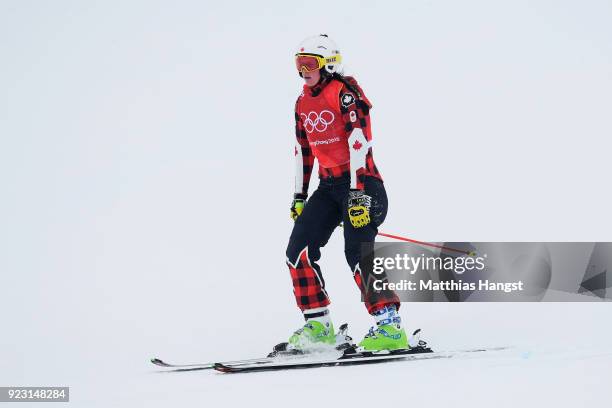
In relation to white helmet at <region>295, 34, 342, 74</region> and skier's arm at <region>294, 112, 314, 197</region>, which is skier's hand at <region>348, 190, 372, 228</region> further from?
white helmet at <region>295, 34, 342, 74</region>

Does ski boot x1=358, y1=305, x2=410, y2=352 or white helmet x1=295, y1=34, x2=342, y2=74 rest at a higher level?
white helmet x1=295, y1=34, x2=342, y2=74

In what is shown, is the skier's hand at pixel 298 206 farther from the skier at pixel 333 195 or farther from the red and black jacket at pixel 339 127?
the red and black jacket at pixel 339 127

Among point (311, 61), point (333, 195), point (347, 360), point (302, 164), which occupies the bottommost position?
point (347, 360)

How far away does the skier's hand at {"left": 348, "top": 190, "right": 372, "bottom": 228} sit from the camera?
6559 mm

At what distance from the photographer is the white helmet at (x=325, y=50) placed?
6.78 m

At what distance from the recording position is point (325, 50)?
22.3 ft

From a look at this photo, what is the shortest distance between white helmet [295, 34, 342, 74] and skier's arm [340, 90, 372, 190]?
9.5 inches

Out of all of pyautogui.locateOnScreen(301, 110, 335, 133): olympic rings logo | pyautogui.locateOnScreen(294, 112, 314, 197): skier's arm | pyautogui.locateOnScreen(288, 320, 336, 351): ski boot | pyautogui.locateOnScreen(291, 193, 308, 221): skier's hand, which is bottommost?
pyautogui.locateOnScreen(288, 320, 336, 351): ski boot

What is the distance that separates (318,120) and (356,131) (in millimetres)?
330

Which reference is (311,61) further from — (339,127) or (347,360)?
(347,360)

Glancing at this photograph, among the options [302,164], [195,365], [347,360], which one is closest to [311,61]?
[302,164]

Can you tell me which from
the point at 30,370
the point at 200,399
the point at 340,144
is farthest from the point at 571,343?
the point at 30,370

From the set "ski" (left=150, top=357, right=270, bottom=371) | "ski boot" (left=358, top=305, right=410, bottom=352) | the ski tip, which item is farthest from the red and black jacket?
the ski tip

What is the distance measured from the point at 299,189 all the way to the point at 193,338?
67.3 inches
